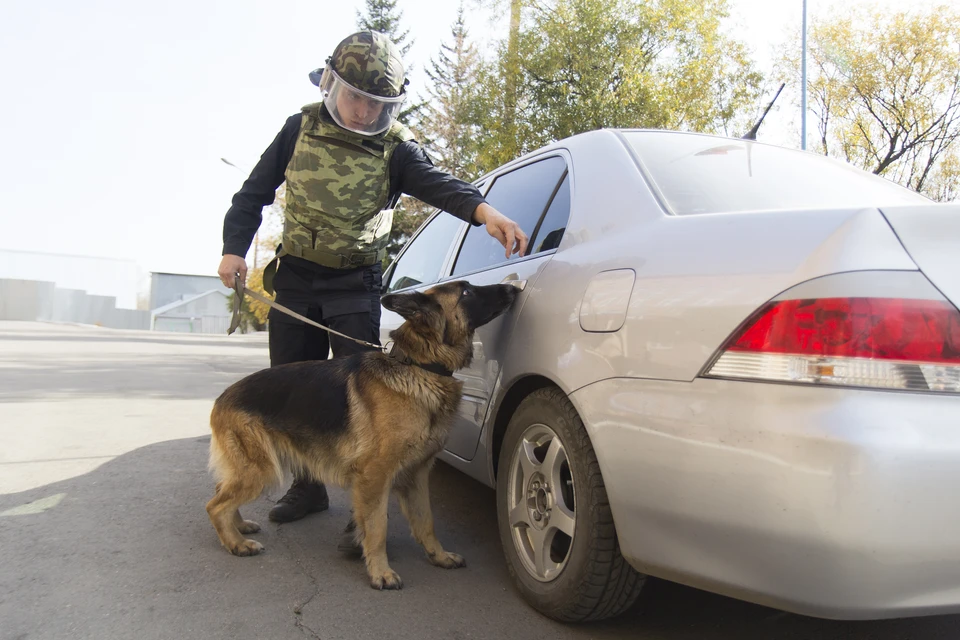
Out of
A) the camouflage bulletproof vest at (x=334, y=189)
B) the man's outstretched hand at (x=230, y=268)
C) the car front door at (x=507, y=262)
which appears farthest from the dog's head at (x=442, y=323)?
the man's outstretched hand at (x=230, y=268)

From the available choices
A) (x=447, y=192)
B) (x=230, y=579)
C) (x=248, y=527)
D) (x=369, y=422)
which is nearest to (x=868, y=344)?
(x=369, y=422)

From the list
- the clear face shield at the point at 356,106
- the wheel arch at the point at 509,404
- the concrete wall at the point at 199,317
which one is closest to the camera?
the wheel arch at the point at 509,404

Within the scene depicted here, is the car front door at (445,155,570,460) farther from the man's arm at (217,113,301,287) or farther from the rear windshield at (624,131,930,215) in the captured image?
the man's arm at (217,113,301,287)

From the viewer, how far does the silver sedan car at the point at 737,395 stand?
1.58 m

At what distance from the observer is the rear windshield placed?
2473mm

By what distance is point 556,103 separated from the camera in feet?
63.0

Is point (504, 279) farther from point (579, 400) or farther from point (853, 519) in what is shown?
point (853, 519)

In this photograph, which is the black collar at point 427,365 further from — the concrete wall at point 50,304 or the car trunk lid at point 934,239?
the concrete wall at point 50,304

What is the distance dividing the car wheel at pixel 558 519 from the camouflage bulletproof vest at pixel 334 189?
145 cm

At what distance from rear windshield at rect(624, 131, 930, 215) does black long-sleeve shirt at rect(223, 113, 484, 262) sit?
1123 mm

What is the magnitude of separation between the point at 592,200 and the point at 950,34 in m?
20.6

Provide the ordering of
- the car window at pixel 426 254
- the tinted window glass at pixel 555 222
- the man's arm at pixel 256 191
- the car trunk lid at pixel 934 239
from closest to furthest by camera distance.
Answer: the car trunk lid at pixel 934 239, the tinted window glass at pixel 555 222, the man's arm at pixel 256 191, the car window at pixel 426 254

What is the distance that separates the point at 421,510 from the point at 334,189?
1.69 meters

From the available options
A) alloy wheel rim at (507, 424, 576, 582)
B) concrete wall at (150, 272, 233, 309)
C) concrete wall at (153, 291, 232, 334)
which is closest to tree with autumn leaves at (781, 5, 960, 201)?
alloy wheel rim at (507, 424, 576, 582)
